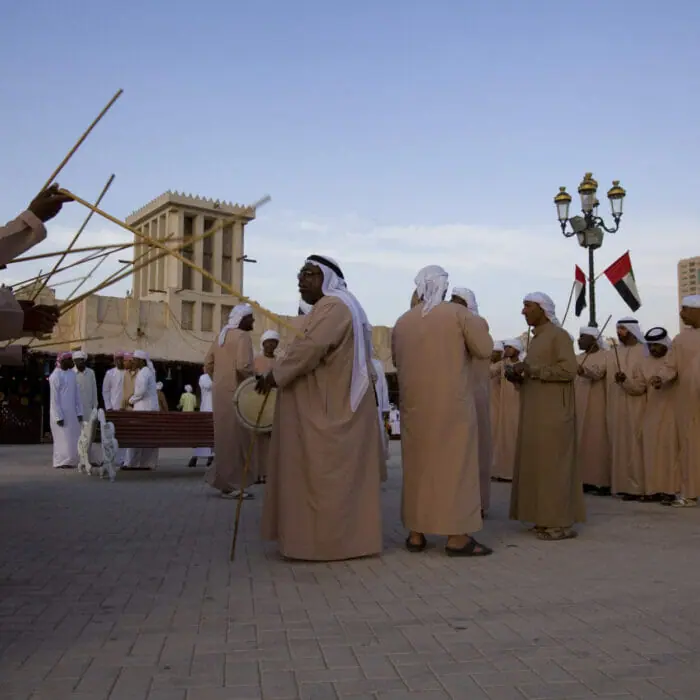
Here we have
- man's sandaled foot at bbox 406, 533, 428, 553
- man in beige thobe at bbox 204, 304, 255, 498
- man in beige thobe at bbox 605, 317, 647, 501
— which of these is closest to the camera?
man's sandaled foot at bbox 406, 533, 428, 553

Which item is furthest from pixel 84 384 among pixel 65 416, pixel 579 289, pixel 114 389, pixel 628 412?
pixel 628 412

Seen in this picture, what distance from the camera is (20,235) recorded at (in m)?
4.04

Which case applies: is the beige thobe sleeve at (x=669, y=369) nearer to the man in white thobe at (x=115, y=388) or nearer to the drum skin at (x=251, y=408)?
the drum skin at (x=251, y=408)

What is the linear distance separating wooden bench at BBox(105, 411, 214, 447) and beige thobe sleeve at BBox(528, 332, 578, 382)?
20.4 ft

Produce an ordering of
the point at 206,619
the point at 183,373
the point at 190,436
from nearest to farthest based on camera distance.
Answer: the point at 206,619 < the point at 190,436 < the point at 183,373

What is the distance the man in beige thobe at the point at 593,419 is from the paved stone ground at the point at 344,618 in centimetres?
314

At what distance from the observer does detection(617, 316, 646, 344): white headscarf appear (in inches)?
377

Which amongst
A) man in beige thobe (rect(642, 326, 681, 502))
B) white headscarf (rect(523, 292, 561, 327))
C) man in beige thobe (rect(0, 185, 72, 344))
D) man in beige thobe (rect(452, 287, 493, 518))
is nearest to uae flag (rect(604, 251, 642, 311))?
man in beige thobe (rect(642, 326, 681, 502))

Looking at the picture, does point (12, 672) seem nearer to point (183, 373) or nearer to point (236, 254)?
point (183, 373)

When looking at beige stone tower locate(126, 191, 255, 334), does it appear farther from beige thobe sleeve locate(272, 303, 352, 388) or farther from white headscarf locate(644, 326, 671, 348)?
beige thobe sleeve locate(272, 303, 352, 388)

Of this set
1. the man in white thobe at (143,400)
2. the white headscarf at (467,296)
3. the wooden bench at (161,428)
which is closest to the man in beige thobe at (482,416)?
the white headscarf at (467,296)

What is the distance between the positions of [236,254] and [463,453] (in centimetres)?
3173

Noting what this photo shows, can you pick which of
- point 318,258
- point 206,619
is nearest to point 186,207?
point 318,258

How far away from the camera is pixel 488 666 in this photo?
313 centimetres
